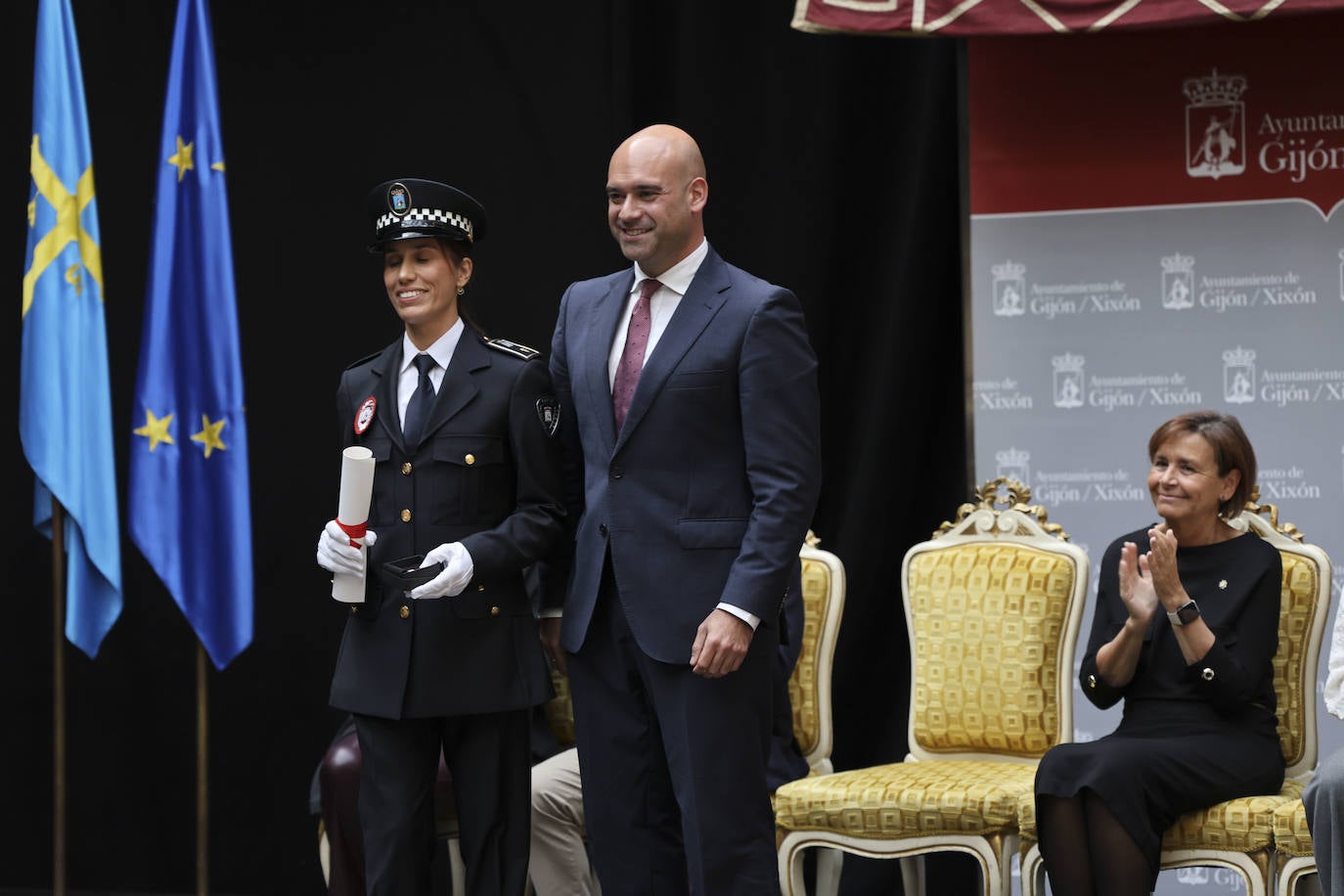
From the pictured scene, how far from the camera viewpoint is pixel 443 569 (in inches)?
113

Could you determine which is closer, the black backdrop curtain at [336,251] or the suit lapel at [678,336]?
the suit lapel at [678,336]

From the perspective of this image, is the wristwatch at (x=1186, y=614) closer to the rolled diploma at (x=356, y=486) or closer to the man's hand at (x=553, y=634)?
the man's hand at (x=553, y=634)

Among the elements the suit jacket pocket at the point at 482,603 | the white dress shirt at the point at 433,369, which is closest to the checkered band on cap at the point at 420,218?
the white dress shirt at the point at 433,369

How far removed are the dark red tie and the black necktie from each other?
1.34ft

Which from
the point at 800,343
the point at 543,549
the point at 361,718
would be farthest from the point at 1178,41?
the point at 361,718

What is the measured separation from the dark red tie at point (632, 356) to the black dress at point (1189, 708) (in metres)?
1.20

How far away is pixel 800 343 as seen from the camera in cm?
280

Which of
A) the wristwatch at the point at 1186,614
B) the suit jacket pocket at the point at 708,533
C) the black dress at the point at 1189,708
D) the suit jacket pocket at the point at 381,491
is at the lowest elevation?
the black dress at the point at 1189,708

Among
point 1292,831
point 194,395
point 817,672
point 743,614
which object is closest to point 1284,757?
point 1292,831

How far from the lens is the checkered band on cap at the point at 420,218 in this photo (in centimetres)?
305

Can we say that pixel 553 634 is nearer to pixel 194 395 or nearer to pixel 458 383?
pixel 458 383

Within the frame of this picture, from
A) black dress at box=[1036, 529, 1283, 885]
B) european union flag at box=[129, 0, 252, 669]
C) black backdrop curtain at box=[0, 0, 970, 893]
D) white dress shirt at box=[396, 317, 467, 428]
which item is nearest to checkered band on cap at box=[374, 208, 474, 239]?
white dress shirt at box=[396, 317, 467, 428]

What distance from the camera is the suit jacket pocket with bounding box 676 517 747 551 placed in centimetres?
272

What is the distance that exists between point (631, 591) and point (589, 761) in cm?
32
